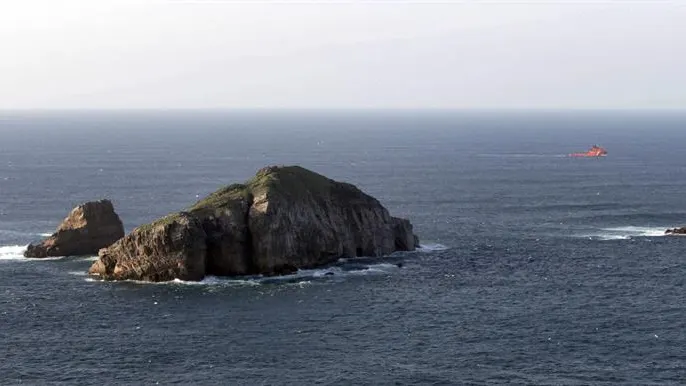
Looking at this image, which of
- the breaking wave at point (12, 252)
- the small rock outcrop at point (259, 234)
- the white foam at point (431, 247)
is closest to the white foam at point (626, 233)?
the white foam at point (431, 247)

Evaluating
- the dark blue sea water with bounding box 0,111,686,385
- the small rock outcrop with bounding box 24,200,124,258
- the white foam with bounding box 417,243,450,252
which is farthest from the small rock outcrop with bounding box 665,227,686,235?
the small rock outcrop with bounding box 24,200,124,258

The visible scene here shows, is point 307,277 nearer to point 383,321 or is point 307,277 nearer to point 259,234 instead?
point 259,234

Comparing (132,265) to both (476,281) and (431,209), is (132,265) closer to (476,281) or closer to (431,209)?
(476,281)

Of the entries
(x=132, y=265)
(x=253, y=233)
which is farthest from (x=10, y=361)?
(x=253, y=233)

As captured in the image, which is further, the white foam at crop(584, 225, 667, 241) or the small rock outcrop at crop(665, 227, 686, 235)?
the small rock outcrop at crop(665, 227, 686, 235)

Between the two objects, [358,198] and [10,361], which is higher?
[358,198]

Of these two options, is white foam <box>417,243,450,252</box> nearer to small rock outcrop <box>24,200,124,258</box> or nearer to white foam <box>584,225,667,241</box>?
white foam <box>584,225,667,241</box>

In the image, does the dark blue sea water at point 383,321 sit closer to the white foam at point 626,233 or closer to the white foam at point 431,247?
the white foam at point 431,247

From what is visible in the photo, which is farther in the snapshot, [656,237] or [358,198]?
→ [656,237]
